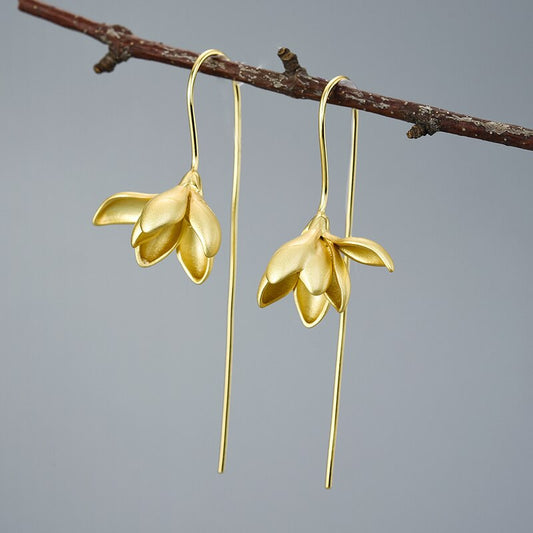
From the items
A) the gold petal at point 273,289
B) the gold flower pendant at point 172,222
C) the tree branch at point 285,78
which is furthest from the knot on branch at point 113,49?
the gold petal at point 273,289

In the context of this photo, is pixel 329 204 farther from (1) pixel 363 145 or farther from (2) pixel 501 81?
(2) pixel 501 81

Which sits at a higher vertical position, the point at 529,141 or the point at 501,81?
the point at 501,81

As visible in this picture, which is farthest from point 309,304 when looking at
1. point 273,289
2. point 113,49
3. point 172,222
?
point 113,49

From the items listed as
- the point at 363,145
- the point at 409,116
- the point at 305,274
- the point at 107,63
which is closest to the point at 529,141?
the point at 409,116

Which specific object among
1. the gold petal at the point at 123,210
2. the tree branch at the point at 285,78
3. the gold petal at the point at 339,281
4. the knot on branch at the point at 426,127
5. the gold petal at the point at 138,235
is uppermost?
the tree branch at the point at 285,78

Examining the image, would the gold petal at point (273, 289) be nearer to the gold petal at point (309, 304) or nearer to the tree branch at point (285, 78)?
the gold petal at point (309, 304)
